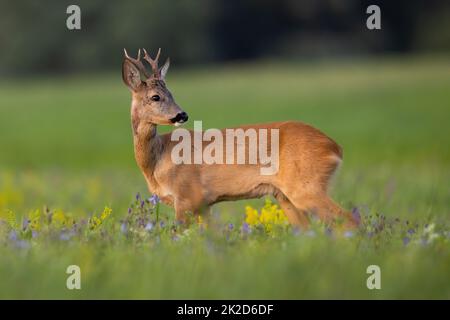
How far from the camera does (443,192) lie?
1200 cm

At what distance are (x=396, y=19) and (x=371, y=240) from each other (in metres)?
44.0

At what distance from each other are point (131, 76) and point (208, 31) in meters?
43.6

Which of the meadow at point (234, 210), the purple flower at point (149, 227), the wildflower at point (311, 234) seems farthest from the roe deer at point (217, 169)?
the wildflower at point (311, 234)

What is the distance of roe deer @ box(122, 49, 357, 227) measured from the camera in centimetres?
730

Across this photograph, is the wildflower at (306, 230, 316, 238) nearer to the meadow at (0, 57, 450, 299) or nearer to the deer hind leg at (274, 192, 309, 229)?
the meadow at (0, 57, 450, 299)

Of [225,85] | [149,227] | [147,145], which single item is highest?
[225,85]

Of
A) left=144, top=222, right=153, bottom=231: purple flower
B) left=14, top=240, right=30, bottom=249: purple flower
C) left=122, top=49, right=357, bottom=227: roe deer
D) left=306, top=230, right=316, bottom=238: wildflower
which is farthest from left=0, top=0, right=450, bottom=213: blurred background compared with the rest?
left=306, top=230, right=316, bottom=238: wildflower

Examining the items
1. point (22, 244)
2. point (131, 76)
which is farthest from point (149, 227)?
point (131, 76)

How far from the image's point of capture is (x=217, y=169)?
762cm

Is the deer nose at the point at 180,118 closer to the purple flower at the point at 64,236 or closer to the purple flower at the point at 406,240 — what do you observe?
the purple flower at the point at 64,236

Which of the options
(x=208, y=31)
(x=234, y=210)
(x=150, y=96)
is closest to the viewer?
(x=150, y=96)

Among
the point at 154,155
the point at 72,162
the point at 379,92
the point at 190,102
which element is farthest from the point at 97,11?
the point at 154,155

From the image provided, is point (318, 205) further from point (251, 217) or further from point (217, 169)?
point (217, 169)

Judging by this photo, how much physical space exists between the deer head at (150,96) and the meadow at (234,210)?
79cm
